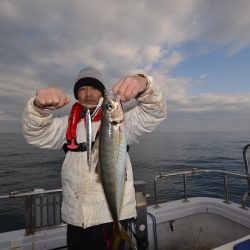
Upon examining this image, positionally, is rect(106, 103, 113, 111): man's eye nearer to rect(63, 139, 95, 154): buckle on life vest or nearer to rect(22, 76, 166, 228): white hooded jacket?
rect(22, 76, 166, 228): white hooded jacket

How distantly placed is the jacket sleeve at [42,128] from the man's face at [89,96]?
452 mm

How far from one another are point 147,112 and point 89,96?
1183 mm

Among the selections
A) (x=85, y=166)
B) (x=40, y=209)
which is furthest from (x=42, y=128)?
(x=40, y=209)

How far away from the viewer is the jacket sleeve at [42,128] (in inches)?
125

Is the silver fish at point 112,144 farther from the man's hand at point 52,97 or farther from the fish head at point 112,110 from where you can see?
the man's hand at point 52,97

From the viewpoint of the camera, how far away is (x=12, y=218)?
1385 cm

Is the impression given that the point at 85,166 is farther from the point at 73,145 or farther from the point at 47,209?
the point at 47,209

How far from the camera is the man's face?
3.96 meters

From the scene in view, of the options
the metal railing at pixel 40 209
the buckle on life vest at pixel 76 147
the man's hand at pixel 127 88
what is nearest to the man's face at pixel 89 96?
the buckle on life vest at pixel 76 147

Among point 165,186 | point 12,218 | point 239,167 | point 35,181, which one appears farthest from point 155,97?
point 239,167

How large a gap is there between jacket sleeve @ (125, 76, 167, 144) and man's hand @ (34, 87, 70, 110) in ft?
3.29

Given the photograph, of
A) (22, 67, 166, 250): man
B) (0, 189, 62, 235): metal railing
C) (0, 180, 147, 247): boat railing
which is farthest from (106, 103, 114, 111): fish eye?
(0, 189, 62, 235): metal railing

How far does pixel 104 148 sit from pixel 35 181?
83.7ft

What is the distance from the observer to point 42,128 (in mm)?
3455
